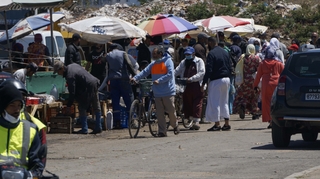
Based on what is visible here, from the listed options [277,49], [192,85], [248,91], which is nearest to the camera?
[192,85]

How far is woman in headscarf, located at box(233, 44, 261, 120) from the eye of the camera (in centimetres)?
1920

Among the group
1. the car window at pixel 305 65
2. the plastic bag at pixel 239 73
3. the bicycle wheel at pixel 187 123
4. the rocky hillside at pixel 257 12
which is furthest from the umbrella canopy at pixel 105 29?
the rocky hillside at pixel 257 12

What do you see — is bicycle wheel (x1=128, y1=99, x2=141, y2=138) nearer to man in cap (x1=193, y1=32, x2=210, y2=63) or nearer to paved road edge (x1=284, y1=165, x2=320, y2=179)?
man in cap (x1=193, y1=32, x2=210, y2=63)

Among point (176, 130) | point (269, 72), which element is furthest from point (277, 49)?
point (176, 130)

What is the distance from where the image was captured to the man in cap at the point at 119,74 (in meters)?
17.2

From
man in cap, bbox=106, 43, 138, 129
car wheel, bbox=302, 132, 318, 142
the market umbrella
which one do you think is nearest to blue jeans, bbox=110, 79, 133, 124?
man in cap, bbox=106, 43, 138, 129

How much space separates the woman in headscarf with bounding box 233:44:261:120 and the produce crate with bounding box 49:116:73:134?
16.0 ft

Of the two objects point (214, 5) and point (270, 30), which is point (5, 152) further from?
point (214, 5)

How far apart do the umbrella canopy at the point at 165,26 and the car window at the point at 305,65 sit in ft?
23.6

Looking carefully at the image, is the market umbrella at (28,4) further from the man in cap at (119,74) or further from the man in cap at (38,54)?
the man in cap at (38,54)

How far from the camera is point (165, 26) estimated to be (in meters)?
20.4

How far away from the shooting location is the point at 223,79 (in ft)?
54.1

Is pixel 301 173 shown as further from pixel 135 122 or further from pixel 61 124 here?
pixel 61 124

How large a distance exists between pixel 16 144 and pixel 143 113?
948cm
